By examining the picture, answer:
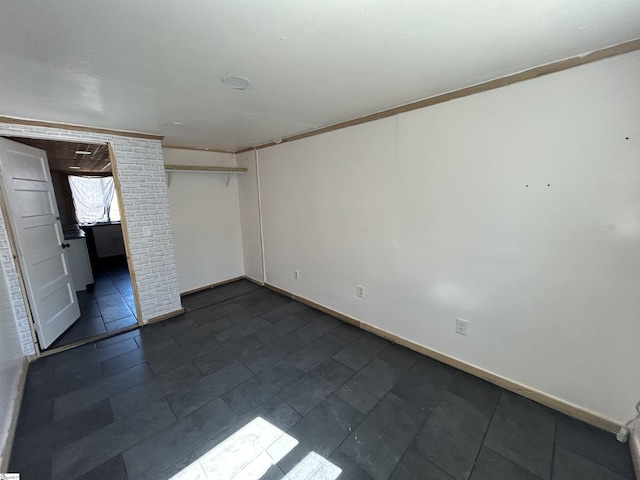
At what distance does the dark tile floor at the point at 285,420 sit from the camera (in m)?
1.46

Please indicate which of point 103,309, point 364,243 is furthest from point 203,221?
point 364,243

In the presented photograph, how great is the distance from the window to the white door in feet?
11.7

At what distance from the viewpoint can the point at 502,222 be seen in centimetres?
188

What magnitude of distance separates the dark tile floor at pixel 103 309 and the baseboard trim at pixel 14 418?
39 cm

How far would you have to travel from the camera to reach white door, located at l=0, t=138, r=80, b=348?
2.41 meters

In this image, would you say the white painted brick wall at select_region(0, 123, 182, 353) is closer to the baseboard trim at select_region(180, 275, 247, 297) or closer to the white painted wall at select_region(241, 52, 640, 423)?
the baseboard trim at select_region(180, 275, 247, 297)

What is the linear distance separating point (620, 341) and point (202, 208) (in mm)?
4643

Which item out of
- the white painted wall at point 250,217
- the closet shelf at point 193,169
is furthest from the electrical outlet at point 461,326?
the closet shelf at point 193,169

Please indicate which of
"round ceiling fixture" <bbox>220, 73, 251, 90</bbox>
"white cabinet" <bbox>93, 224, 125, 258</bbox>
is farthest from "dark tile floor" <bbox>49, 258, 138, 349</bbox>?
"round ceiling fixture" <bbox>220, 73, 251, 90</bbox>

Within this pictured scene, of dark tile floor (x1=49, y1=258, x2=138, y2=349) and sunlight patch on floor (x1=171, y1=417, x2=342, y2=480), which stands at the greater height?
dark tile floor (x1=49, y1=258, x2=138, y2=349)

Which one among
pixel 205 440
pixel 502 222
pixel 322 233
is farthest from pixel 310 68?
pixel 205 440

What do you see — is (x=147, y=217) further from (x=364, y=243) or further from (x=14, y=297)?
(x=364, y=243)

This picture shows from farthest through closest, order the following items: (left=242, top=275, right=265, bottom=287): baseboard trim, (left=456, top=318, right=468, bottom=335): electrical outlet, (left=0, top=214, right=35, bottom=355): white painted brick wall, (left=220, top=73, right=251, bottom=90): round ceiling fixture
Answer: (left=242, top=275, right=265, bottom=287): baseboard trim → (left=0, top=214, right=35, bottom=355): white painted brick wall → (left=456, top=318, right=468, bottom=335): electrical outlet → (left=220, top=73, right=251, bottom=90): round ceiling fixture

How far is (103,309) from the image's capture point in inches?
142
